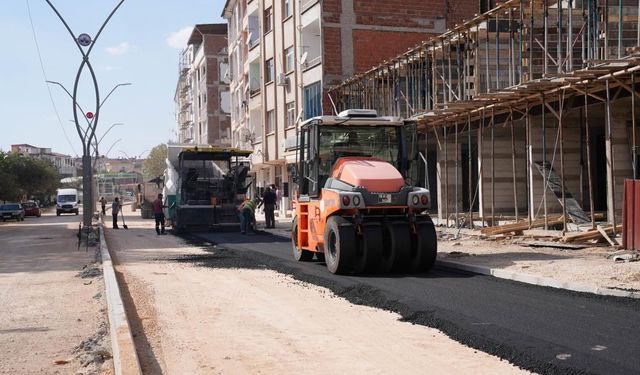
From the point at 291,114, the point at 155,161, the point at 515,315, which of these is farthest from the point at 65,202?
the point at 515,315

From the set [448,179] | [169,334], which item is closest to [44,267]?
[169,334]

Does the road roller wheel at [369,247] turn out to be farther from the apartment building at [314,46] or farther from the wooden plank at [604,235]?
the apartment building at [314,46]

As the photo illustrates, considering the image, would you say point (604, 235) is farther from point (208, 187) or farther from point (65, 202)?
point (65, 202)

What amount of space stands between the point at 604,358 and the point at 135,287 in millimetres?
8165

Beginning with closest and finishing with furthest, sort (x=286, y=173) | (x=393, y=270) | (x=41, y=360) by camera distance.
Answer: (x=41, y=360) → (x=393, y=270) → (x=286, y=173)

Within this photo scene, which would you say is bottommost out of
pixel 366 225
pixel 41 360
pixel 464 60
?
pixel 41 360

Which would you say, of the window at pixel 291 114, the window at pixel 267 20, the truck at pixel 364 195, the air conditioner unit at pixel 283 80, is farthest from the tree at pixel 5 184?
the truck at pixel 364 195

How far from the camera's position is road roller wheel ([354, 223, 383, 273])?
1288 cm

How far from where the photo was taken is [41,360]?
749cm

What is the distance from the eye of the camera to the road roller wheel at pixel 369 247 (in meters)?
12.9

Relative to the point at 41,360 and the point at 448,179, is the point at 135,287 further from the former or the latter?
the point at 448,179

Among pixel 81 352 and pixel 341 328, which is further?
pixel 341 328

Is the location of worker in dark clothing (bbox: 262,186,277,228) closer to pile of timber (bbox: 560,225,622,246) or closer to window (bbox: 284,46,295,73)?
window (bbox: 284,46,295,73)

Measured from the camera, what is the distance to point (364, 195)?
12898 millimetres
